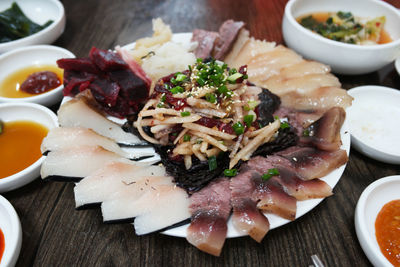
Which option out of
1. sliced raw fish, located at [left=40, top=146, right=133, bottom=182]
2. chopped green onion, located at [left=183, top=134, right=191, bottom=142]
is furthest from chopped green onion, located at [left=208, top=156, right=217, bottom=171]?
sliced raw fish, located at [left=40, top=146, right=133, bottom=182]

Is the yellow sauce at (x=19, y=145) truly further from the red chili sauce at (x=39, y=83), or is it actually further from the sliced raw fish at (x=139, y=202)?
the sliced raw fish at (x=139, y=202)

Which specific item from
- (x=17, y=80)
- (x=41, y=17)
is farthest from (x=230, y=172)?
(x=41, y=17)

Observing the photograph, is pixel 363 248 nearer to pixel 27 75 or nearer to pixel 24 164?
pixel 24 164

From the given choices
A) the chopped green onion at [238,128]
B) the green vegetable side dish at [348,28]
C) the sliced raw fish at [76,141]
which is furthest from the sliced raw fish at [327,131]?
the green vegetable side dish at [348,28]

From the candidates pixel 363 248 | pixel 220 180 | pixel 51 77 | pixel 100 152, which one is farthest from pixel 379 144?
pixel 51 77

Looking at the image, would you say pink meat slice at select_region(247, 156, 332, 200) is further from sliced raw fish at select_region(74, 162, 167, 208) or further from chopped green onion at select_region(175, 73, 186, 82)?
chopped green onion at select_region(175, 73, 186, 82)

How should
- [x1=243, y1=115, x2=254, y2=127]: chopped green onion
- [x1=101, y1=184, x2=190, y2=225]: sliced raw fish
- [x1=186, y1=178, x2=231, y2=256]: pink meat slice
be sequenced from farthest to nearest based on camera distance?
1. [x1=243, y1=115, x2=254, y2=127]: chopped green onion
2. [x1=101, y1=184, x2=190, y2=225]: sliced raw fish
3. [x1=186, y1=178, x2=231, y2=256]: pink meat slice
